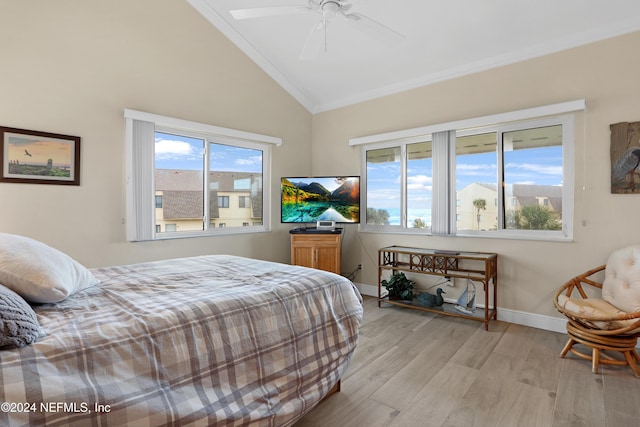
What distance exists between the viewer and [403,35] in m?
3.02

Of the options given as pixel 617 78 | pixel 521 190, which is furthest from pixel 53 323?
pixel 617 78

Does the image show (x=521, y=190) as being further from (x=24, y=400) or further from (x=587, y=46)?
(x=24, y=400)

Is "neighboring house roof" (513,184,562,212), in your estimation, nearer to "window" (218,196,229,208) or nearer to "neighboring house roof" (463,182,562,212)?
"neighboring house roof" (463,182,562,212)

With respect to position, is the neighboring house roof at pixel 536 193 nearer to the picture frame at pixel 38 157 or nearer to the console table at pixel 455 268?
the console table at pixel 455 268

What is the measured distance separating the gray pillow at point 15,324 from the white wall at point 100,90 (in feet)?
6.85

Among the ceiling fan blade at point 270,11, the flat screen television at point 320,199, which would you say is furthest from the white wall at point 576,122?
the ceiling fan blade at point 270,11

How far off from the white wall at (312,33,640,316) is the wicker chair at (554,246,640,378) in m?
0.31

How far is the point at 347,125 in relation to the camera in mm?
4496

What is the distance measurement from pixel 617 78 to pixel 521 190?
117 cm

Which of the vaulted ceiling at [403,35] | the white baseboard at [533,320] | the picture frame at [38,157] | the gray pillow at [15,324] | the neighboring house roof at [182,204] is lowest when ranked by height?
the white baseboard at [533,320]

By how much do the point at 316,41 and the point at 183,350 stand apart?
2.41 m

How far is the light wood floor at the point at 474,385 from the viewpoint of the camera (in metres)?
1.77

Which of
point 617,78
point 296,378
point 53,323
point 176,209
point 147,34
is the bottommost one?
point 296,378

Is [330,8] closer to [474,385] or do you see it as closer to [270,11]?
[270,11]
